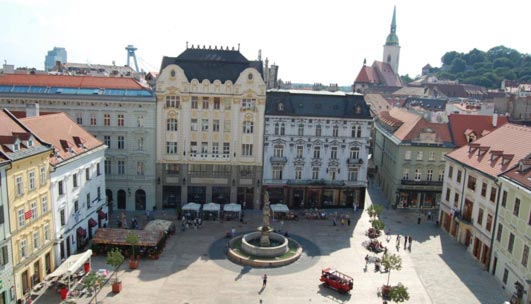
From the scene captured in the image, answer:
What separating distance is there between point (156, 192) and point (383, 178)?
38.9 meters

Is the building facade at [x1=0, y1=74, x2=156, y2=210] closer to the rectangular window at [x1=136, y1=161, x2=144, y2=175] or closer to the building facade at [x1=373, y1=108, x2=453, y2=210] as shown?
the rectangular window at [x1=136, y1=161, x2=144, y2=175]

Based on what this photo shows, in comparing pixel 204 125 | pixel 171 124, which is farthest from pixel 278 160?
pixel 171 124

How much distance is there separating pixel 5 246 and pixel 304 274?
85.1 ft

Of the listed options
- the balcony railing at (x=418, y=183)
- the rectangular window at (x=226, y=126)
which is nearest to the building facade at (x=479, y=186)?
the balcony railing at (x=418, y=183)

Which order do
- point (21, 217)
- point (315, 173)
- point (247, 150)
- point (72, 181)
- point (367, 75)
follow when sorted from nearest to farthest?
point (21, 217)
point (72, 181)
point (247, 150)
point (315, 173)
point (367, 75)

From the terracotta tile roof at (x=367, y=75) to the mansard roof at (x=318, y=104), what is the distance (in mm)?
106633

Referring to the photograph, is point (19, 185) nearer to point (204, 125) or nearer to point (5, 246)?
point (5, 246)

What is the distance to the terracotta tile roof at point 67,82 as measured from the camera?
201 ft

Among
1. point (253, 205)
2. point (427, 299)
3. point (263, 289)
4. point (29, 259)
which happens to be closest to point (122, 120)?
point (253, 205)

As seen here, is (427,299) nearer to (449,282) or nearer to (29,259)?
(449,282)

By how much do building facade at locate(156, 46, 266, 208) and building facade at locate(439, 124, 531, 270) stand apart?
84.7 feet

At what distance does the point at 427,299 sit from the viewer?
39.5 meters

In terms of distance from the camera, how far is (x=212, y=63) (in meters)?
62.9

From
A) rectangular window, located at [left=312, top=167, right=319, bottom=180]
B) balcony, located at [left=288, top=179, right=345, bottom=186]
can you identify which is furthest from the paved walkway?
rectangular window, located at [left=312, top=167, right=319, bottom=180]
